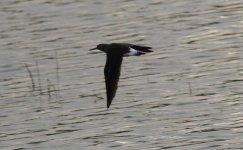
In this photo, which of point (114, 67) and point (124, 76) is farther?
point (124, 76)

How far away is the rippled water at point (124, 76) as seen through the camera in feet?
55.8

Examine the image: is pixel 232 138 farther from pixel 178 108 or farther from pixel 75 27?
pixel 75 27

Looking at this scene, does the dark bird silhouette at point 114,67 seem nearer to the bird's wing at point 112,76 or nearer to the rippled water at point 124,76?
the bird's wing at point 112,76

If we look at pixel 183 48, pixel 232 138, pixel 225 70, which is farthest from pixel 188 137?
pixel 183 48

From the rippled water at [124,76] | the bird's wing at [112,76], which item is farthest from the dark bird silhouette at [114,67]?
the rippled water at [124,76]

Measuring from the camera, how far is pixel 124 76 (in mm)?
21031

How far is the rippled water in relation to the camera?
17016mm

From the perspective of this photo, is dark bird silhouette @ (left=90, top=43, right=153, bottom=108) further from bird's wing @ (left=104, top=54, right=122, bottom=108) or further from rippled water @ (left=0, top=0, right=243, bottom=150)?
rippled water @ (left=0, top=0, right=243, bottom=150)

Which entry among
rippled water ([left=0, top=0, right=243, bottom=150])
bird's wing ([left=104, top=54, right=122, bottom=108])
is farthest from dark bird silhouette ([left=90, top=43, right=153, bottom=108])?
rippled water ([left=0, top=0, right=243, bottom=150])

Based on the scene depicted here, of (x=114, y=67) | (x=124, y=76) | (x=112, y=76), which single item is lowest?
(x=124, y=76)

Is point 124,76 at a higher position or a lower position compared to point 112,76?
lower

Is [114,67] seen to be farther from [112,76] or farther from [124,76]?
[124,76]

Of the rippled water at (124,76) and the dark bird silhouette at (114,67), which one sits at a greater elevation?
the dark bird silhouette at (114,67)

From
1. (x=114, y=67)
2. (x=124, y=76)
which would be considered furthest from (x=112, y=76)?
(x=124, y=76)
